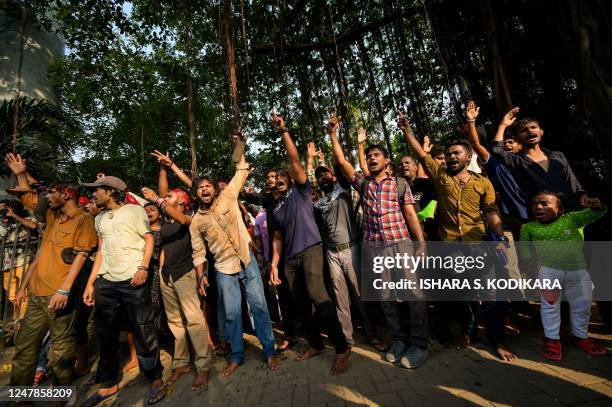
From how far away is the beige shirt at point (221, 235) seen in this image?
2891 mm

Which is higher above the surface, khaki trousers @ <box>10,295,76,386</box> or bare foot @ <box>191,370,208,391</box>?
khaki trousers @ <box>10,295,76,386</box>

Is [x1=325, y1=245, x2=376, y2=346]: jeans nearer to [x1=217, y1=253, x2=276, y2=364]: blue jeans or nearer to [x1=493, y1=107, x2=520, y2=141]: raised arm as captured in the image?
[x1=217, y1=253, x2=276, y2=364]: blue jeans

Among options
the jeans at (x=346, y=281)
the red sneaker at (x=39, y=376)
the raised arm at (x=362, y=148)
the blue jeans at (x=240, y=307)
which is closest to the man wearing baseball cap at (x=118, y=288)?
the blue jeans at (x=240, y=307)

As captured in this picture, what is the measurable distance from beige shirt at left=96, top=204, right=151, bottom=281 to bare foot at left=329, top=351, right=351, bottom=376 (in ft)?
7.71

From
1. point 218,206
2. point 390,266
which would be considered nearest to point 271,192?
point 218,206

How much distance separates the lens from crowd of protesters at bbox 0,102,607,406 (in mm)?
2633

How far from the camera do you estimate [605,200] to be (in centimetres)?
346

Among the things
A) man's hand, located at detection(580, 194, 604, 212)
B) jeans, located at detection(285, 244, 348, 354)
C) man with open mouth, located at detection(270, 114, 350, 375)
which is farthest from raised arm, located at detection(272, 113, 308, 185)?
man's hand, located at detection(580, 194, 604, 212)

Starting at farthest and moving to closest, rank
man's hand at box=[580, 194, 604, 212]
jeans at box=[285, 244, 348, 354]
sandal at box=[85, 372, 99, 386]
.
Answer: sandal at box=[85, 372, 99, 386]
jeans at box=[285, 244, 348, 354]
man's hand at box=[580, 194, 604, 212]

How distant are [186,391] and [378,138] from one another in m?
5.93

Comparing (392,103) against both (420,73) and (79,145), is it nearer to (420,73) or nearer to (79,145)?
(420,73)

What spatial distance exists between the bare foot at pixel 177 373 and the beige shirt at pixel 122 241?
48.1 inches

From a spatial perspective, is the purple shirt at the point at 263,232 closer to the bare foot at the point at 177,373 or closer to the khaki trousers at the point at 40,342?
the bare foot at the point at 177,373

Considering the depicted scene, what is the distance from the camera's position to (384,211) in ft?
8.95
